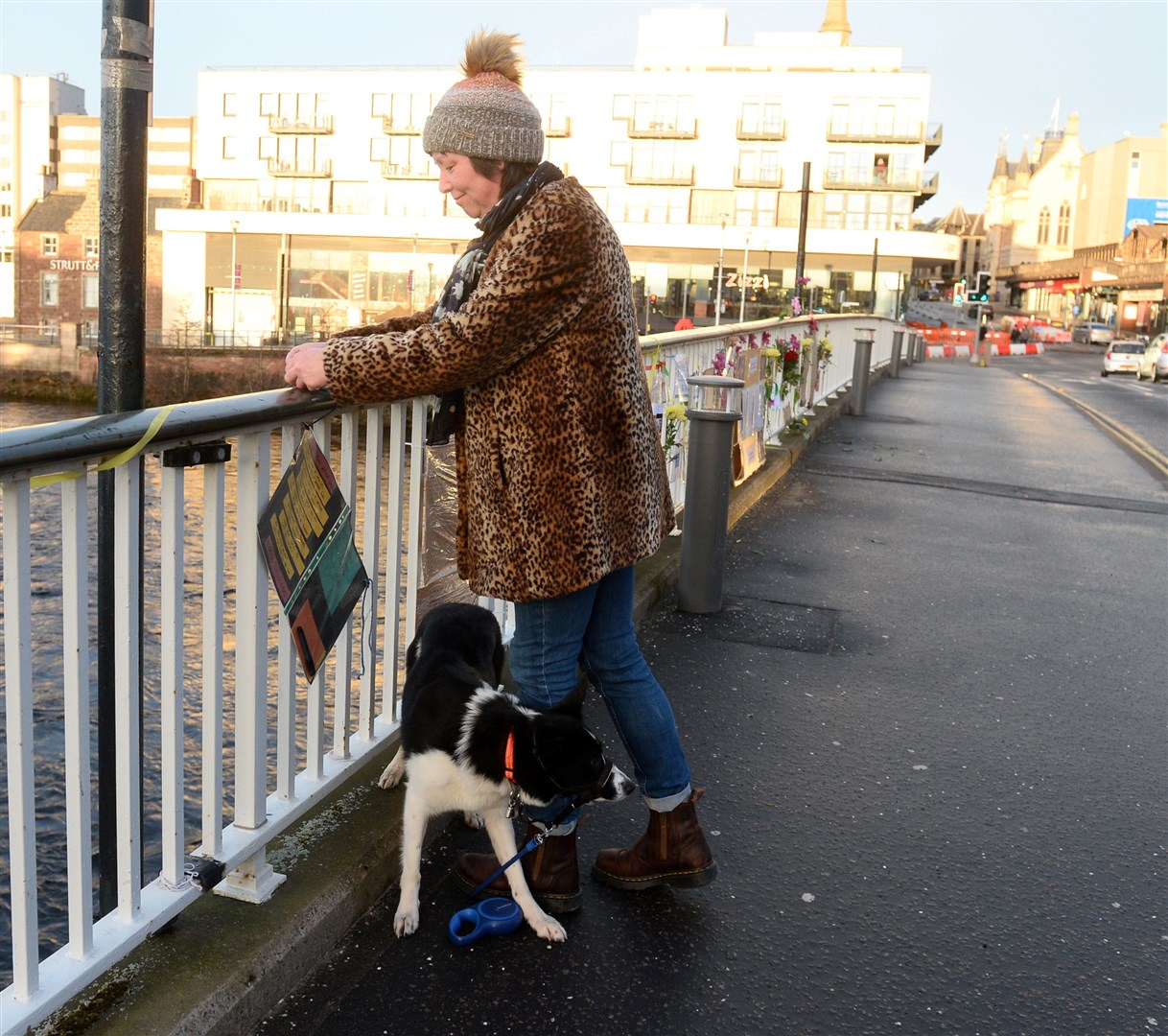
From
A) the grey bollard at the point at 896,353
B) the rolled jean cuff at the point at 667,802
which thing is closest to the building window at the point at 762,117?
the grey bollard at the point at 896,353

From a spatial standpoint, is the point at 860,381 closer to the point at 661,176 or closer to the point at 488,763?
the point at 488,763

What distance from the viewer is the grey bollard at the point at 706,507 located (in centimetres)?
618

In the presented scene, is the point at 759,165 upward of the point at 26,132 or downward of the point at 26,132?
downward

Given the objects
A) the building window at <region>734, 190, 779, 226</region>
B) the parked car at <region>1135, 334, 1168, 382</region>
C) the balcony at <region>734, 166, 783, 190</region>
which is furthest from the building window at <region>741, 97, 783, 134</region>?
the parked car at <region>1135, 334, 1168, 382</region>

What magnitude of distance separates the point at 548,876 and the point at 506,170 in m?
1.75

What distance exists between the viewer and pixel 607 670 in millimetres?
3264

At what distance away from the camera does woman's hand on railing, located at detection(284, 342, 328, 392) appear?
2760 mm

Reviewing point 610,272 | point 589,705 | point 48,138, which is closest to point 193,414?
point 610,272

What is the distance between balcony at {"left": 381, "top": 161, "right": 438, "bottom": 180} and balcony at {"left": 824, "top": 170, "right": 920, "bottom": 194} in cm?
2403

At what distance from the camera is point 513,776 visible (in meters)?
2.98

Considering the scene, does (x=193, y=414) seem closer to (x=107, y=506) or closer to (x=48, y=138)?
(x=107, y=506)

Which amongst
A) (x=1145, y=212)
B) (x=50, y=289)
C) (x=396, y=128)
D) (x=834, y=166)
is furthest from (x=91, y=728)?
(x=1145, y=212)

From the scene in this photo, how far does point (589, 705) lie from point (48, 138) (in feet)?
457

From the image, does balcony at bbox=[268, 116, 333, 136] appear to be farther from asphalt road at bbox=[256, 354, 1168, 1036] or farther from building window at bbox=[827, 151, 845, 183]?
asphalt road at bbox=[256, 354, 1168, 1036]
